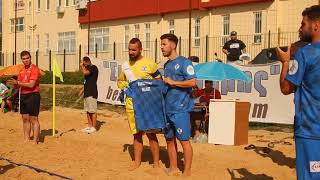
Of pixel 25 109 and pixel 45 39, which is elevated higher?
pixel 45 39

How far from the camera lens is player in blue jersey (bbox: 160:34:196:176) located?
733cm

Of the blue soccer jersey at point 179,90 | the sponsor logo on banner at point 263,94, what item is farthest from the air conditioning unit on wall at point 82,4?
the blue soccer jersey at point 179,90

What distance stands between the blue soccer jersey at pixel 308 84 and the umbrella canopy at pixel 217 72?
7.50 metres

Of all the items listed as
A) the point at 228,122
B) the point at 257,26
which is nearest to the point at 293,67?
the point at 228,122

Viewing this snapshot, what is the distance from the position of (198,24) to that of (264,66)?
17.6m

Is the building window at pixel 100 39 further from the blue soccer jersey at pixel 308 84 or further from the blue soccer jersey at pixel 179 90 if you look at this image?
the blue soccer jersey at pixel 308 84

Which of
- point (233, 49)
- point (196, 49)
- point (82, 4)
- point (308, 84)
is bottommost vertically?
point (308, 84)

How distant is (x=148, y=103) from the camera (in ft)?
26.0

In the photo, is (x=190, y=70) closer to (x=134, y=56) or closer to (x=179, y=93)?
(x=179, y=93)

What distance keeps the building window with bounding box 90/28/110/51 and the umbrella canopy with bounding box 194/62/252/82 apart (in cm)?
2765

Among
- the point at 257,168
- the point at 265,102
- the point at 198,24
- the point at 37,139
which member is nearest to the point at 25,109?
the point at 37,139

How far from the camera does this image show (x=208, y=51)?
29359 millimetres

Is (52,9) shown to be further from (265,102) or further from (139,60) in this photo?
(139,60)

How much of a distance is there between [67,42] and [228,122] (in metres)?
34.3
